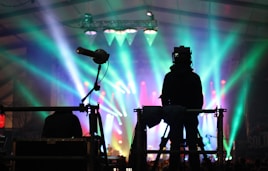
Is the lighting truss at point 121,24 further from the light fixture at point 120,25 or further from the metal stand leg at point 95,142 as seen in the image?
the metal stand leg at point 95,142

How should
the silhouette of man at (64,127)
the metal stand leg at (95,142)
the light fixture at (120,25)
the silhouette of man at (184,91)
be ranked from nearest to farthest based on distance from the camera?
the metal stand leg at (95,142) < the silhouette of man at (184,91) < the silhouette of man at (64,127) < the light fixture at (120,25)

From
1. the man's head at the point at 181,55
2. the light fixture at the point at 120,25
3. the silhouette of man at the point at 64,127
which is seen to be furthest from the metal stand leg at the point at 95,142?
the light fixture at the point at 120,25

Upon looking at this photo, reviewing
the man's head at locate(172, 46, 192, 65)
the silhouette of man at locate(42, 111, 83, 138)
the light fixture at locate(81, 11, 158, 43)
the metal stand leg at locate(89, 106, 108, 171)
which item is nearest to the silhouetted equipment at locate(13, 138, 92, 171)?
the metal stand leg at locate(89, 106, 108, 171)

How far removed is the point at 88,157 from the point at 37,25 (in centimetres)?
1263

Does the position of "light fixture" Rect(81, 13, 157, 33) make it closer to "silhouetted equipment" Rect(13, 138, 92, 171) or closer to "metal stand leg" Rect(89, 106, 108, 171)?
"metal stand leg" Rect(89, 106, 108, 171)

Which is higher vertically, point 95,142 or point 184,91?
point 184,91

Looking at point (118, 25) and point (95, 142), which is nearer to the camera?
point (95, 142)

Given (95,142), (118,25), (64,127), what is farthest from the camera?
(118,25)

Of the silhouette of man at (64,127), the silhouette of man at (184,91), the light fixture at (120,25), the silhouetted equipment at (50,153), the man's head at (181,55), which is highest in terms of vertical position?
the light fixture at (120,25)

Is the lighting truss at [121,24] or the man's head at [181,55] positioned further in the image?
the lighting truss at [121,24]

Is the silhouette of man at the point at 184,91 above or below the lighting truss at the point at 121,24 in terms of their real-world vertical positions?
below

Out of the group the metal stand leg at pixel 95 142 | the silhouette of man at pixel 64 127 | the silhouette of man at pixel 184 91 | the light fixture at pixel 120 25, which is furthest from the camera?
the light fixture at pixel 120 25

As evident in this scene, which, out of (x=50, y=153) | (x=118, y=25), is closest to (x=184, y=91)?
(x=50, y=153)

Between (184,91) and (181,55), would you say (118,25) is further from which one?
(184,91)
